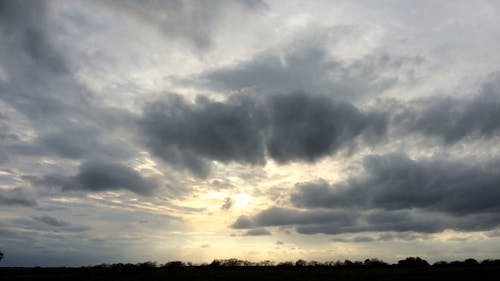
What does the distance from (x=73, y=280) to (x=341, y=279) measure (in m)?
111

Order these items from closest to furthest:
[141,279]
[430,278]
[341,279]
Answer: [430,278]
[341,279]
[141,279]

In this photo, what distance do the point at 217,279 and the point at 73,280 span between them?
221 ft

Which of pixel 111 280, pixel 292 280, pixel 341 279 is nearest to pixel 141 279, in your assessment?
pixel 111 280

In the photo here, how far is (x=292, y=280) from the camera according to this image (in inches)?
5635

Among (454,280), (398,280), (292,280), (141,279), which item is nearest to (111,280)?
(141,279)

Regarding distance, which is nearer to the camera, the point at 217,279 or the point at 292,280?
the point at 292,280

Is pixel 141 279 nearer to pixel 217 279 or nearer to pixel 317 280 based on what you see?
pixel 217 279

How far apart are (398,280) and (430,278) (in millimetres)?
10028

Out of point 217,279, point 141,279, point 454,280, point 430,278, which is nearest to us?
point 454,280

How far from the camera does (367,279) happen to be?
134 metres

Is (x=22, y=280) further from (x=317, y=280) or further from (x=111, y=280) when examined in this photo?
(x=317, y=280)

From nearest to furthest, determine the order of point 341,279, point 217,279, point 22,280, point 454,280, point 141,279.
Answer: point 454,280, point 341,279, point 217,279, point 141,279, point 22,280

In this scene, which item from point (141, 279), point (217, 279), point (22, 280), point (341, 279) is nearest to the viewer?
point (341, 279)

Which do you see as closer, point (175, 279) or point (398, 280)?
point (398, 280)
